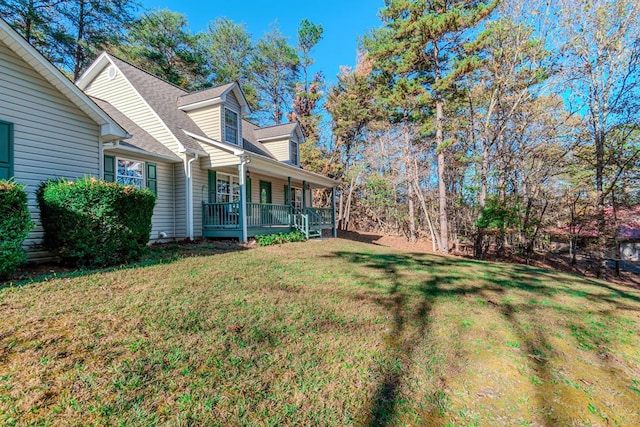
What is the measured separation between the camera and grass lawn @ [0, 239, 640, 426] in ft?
7.25

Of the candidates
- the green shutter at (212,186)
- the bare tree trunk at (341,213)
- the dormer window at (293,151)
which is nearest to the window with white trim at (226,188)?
the green shutter at (212,186)

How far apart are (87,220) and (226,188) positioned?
23.2 ft

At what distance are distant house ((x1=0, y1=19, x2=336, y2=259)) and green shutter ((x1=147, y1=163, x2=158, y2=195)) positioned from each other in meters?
0.03

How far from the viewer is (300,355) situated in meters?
2.97

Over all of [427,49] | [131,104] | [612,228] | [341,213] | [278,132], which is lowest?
[612,228]

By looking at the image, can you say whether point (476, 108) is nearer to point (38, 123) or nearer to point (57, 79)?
point (57, 79)

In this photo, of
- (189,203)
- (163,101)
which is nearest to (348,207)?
(189,203)

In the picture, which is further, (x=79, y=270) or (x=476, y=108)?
(x=476, y=108)

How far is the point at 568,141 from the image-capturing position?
41.8ft

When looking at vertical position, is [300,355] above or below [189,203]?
below

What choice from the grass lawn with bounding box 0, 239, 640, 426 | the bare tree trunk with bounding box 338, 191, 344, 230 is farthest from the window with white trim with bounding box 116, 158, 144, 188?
the bare tree trunk with bounding box 338, 191, 344, 230

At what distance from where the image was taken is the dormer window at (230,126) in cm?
1195

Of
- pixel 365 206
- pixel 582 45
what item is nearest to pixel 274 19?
pixel 365 206

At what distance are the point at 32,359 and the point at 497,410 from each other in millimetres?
3912
